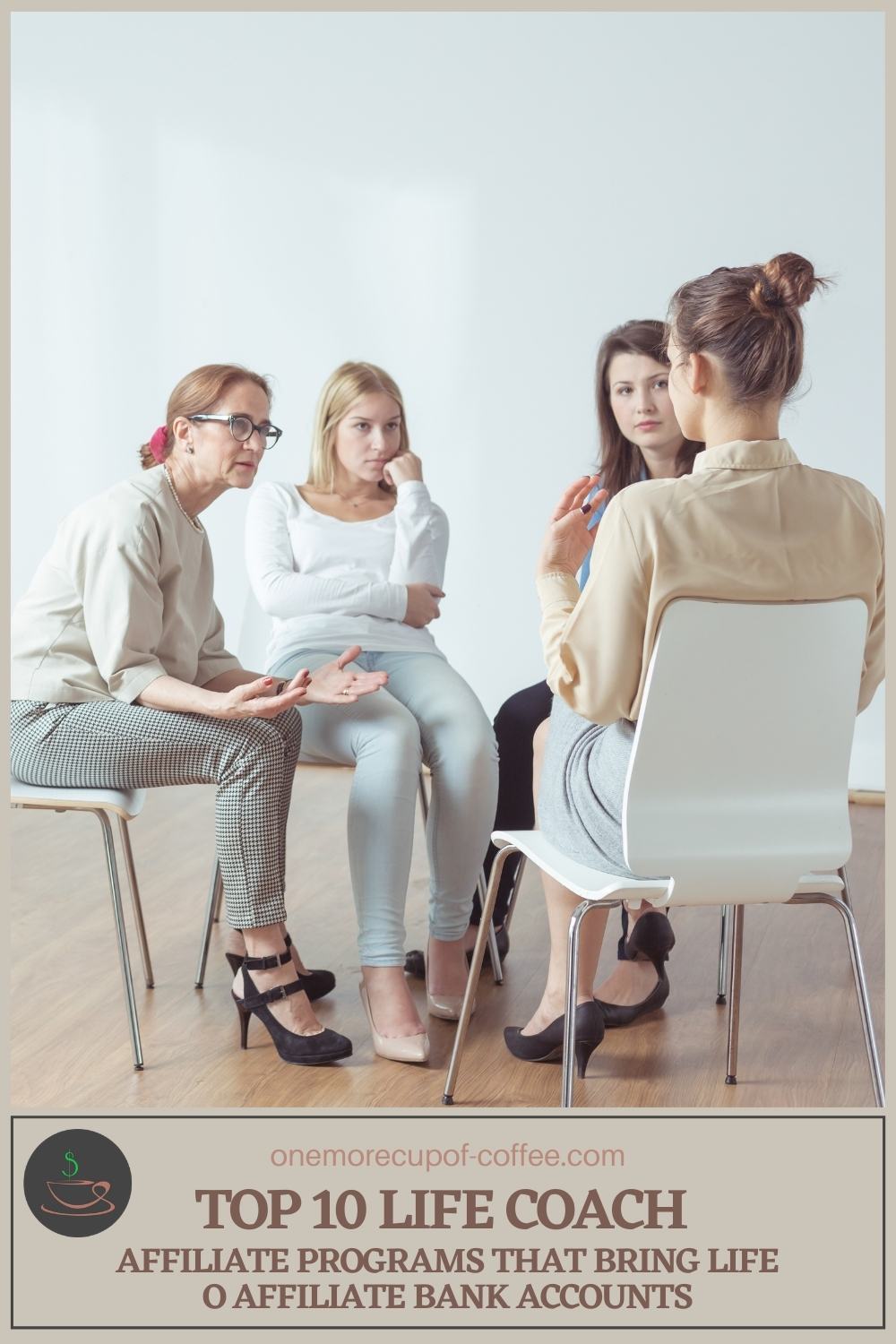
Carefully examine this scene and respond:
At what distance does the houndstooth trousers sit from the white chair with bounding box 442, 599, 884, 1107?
0.60 m

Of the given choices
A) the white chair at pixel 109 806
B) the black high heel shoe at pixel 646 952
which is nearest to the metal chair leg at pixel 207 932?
the white chair at pixel 109 806

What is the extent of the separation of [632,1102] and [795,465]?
39.6 inches

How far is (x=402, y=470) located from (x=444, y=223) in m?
2.33

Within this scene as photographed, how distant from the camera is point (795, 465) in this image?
69.1 inches

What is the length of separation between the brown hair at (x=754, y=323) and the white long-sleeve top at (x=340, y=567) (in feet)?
3.46

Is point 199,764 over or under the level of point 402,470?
under

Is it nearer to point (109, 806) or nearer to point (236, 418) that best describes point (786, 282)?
point (236, 418)

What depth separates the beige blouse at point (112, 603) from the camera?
227cm

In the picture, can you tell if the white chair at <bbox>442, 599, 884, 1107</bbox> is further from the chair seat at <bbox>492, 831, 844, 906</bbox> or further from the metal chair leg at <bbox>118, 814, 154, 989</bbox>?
the metal chair leg at <bbox>118, 814, 154, 989</bbox>

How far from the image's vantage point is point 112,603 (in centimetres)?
225

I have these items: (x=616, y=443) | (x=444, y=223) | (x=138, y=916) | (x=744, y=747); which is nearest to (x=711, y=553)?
(x=744, y=747)
